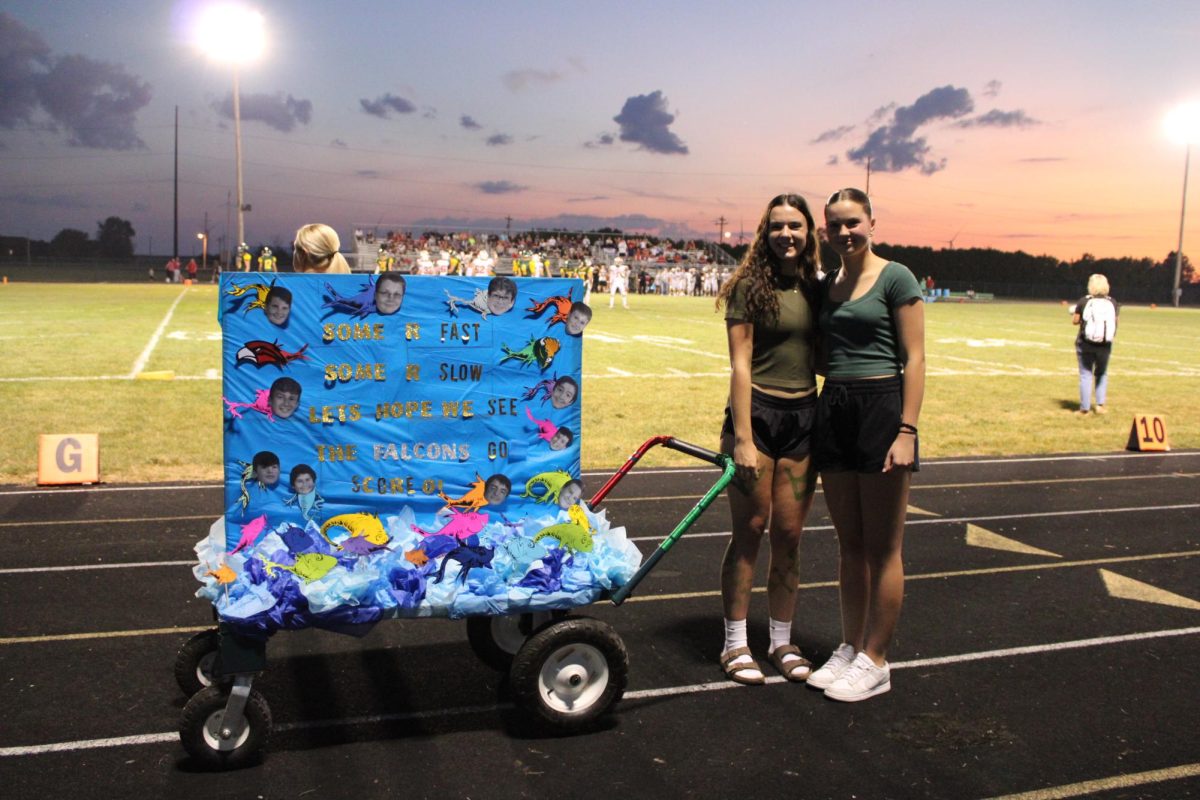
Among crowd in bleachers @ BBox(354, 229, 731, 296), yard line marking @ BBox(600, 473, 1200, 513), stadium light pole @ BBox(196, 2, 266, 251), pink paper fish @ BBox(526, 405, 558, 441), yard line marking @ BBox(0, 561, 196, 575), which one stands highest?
stadium light pole @ BBox(196, 2, 266, 251)

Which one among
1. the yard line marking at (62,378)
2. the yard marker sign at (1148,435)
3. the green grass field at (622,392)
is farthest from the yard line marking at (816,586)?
the yard line marking at (62,378)

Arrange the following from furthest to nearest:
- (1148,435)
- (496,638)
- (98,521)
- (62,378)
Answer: (62,378), (1148,435), (98,521), (496,638)

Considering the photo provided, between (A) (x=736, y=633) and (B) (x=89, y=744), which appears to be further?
(A) (x=736, y=633)

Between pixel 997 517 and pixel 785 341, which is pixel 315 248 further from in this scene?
pixel 997 517

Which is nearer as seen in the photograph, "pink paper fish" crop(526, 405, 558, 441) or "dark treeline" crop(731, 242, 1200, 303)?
"pink paper fish" crop(526, 405, 558, 441)

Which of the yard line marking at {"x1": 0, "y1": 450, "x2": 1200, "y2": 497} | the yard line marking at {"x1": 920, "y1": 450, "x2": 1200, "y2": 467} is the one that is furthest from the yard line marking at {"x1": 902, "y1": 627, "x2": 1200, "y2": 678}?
the yard line marking at {"x1": 920, "y1": 450, "x2": 1200, "y2": 467}

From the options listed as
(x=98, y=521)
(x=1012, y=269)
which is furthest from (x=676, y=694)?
(x=1012, y=269)

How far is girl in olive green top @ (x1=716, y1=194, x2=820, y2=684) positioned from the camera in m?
4.17

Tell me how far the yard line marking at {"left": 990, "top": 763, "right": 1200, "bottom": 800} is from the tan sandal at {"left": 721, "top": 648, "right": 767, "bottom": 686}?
3.99ft

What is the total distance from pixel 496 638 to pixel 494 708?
44 cm

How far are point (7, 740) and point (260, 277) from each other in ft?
→ 6.88

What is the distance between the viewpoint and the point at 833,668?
452 centimetres

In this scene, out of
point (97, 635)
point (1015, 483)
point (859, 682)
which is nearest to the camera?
point (859, 682)

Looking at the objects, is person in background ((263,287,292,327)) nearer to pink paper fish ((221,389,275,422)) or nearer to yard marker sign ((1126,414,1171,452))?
pink paper fish ((221,389,275,422))
